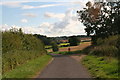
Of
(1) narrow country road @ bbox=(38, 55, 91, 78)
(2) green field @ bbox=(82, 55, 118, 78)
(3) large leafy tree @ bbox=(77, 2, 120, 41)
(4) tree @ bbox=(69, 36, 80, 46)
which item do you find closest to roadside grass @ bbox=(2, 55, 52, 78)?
(1) narrow country road @ bbox=(38, 55, 91, 78)

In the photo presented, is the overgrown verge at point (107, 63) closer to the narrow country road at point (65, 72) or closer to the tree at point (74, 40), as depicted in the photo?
the narrow country road at point (65, 72)

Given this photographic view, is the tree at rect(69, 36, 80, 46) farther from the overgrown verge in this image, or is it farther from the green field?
the green field

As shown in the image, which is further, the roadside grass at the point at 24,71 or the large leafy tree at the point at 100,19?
the large leafy tree at the point at 100,19

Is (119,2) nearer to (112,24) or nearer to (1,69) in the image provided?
(112,24)

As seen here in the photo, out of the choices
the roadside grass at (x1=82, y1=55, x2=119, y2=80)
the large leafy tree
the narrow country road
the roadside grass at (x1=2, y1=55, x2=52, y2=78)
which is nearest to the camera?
the roadside grass at (x1=82, y1=55, x2=119, y2=80)

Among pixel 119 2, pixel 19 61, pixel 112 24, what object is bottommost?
pixel 19 61

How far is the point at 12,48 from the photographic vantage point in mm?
23984

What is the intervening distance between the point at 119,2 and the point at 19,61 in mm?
41176

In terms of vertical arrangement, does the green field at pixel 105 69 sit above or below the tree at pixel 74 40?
above

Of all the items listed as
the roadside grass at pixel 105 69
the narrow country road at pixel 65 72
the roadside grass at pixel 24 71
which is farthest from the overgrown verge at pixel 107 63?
the roadside grass at pixel 24 71

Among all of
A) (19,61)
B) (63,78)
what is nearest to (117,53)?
(19,61)

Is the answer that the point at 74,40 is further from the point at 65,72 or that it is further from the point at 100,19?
the point at 65,72

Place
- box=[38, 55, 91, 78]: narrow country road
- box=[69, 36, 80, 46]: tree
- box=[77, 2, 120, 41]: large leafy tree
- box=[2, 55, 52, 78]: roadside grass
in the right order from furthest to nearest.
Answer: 1. box=[69, 36, 80, 46]: tree
2. box=[77, 2, 120, 41]: large leafy tree
3. box=[2, 55, 52, 78]: roadside grass
4. box=[38, 55, 91, 78]: narrow country road

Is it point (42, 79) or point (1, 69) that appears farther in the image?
point (1, 69)
